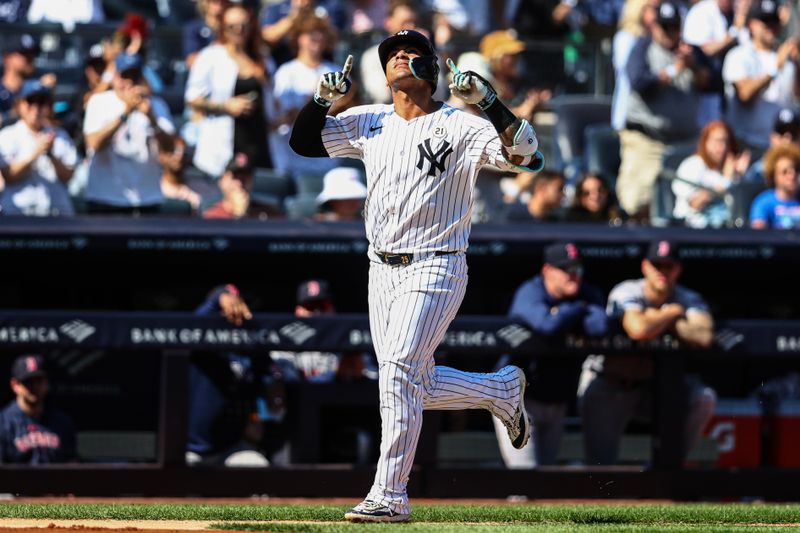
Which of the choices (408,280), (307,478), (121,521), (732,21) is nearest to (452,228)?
(408,280)

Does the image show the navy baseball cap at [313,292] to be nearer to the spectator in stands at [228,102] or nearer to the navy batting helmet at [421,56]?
the spectator in stands at [228,102]

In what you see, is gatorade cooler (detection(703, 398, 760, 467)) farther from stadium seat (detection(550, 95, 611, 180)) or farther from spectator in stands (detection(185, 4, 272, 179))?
spectator in stands (detection(185, 4, 272, 179))

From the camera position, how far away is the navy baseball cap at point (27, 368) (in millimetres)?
7918

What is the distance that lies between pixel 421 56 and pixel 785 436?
13.3ft

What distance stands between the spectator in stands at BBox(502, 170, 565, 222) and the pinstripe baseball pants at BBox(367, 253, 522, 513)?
3622 mm

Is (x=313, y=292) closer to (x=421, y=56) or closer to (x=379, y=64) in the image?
(x=379, y=64)

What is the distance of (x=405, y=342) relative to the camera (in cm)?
543

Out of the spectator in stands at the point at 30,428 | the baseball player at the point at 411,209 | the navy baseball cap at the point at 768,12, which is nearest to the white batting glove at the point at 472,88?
the baseball player at the point at 411,209

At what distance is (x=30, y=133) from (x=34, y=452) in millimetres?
2073

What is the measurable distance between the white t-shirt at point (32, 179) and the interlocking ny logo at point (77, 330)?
1210 mm

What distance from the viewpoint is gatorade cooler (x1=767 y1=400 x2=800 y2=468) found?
8484mm

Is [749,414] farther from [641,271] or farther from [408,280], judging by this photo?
[408,280]

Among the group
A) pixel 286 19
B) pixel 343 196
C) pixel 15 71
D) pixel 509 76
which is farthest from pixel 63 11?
pixel 343 196

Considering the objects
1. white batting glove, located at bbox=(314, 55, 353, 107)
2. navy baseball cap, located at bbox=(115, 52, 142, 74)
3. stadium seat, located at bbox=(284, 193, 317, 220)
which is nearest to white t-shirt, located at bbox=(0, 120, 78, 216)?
navy baseball cap, located at bbox=(115, 52, 142, 74)
